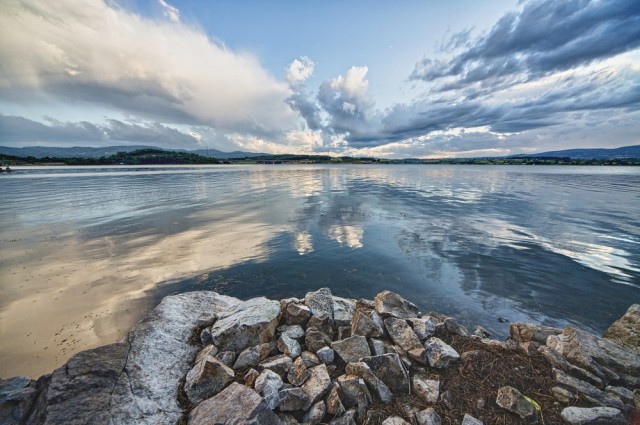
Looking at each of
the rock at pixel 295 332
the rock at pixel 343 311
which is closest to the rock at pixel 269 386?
the rock at pixel 295 332

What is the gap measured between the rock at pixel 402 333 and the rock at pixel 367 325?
0.24 meters

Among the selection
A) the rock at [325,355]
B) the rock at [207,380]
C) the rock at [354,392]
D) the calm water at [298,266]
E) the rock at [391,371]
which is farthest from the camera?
the calm water at [298,266]

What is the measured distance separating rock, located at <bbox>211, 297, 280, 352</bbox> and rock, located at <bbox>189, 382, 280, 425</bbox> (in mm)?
1615

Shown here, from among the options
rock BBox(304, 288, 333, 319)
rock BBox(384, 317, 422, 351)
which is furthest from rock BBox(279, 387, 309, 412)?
rock BBox(384, 317, 422, 351)

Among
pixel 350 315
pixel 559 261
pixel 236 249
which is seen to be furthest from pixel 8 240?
pixel 559 261

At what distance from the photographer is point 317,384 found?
526 cm

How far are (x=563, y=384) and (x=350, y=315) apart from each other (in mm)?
4706

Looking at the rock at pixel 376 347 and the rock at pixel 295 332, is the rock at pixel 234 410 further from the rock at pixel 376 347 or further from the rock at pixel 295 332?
the rock at pixel 376 347

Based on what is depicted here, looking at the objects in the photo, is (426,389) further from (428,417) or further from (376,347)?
(376,347)

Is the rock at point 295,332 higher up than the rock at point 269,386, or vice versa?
the rock at point 269,386

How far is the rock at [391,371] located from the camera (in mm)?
5504

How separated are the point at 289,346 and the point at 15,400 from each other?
506cm

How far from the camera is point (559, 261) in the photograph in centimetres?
1403

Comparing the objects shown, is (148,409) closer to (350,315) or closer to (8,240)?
(350,315)
